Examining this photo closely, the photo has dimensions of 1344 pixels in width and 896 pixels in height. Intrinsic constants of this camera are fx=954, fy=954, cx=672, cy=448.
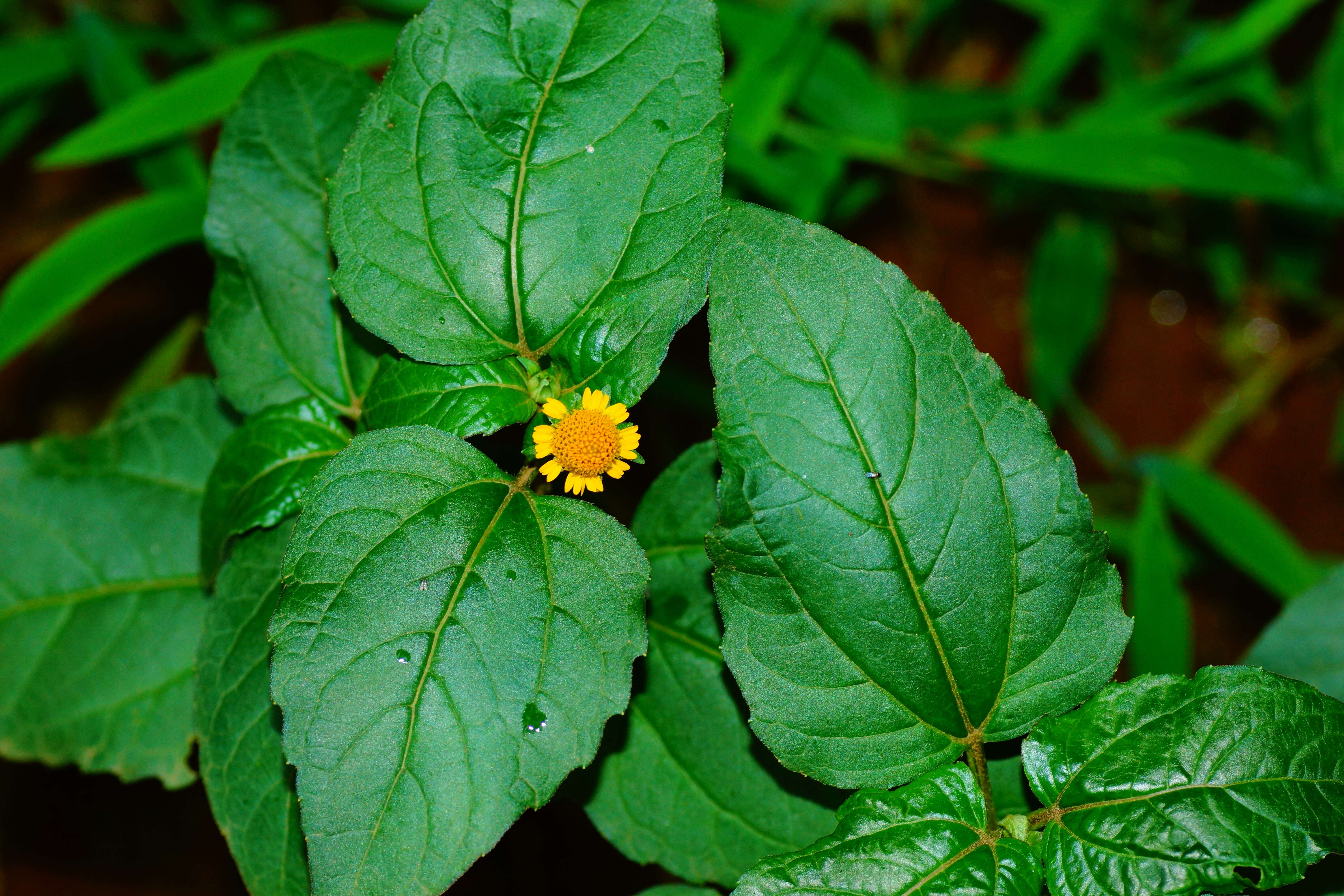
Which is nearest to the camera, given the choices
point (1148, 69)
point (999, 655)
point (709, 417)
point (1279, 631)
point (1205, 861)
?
A: point (1205, 861)

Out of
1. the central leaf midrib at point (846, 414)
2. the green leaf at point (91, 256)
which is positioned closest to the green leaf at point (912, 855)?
the central leaf midrib at point (846, 414)

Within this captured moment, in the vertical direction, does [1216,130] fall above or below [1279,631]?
above

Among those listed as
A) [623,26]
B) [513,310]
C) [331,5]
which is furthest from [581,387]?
[331,5]

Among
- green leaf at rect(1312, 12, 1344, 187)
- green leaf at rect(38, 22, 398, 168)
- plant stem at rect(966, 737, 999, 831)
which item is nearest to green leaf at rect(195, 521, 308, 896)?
plant stem at rect(966, 737, 999, 831)

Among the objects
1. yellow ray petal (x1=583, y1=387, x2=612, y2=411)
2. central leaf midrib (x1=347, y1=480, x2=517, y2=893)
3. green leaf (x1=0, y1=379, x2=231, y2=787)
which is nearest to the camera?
central leaf midrib (x1=347, y1=480, x2=517, y2=893)

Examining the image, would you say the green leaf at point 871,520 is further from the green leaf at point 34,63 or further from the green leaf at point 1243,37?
the green leaf at point 34,63

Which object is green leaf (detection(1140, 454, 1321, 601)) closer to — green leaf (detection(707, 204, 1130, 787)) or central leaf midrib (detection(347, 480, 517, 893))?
green leaf (detection(707, 204, 1130, 787))

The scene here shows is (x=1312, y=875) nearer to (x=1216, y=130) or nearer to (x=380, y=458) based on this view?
(x=380, y=458)
